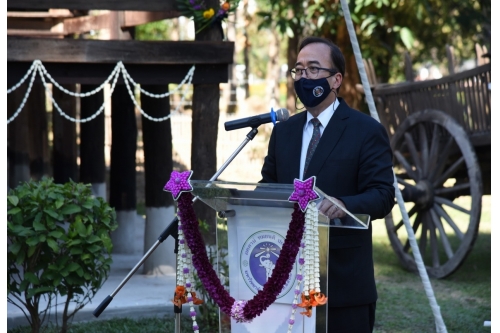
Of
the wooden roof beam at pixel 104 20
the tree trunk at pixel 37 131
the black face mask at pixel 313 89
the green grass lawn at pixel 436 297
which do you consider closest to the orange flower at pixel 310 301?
the black face mask at pixel 313 89

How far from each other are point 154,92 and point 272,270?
5357 mm

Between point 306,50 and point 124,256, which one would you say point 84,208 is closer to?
point 306,50

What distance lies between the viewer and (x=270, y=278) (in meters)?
2.92

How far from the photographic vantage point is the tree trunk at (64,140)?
12.1 meters

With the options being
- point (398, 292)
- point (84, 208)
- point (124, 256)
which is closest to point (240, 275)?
point (84, 208)

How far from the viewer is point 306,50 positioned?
3.37 meters

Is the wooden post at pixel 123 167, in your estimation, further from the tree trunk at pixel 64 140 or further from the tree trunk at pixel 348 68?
the tree trunk at pixel 348 68

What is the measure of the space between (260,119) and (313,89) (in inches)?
11.8

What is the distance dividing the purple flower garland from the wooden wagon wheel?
4870 mm

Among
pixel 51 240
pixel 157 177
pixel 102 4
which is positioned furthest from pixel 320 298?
pixel 157 177

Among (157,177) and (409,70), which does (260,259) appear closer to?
(157,177)

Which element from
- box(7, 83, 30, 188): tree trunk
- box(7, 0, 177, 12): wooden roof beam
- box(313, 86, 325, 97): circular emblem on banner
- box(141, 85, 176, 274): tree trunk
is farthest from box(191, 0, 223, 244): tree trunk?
box(7, 83, 30, 188): tree trunk

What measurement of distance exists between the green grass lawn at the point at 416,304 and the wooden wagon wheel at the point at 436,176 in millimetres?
249

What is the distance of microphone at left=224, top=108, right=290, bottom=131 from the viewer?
346 centimetres
